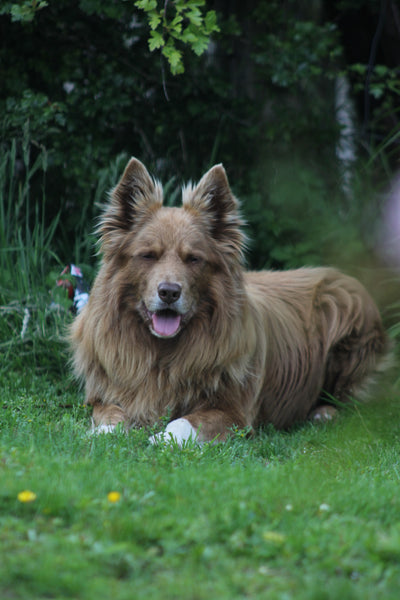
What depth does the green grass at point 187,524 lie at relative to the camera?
92.0 inches

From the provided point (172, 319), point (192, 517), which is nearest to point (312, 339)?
point (172, 319)

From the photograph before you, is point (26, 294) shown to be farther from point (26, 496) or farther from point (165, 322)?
point (26, 496)

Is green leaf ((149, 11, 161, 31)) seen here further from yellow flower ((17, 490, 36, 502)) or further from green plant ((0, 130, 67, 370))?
yellow flower ((17, 490, 36, 502))

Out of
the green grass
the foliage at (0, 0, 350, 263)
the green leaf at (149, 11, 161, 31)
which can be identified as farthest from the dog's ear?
the foliage at (0, 0, 350, 263)

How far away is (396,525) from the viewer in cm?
285

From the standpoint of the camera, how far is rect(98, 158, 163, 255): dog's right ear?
4.98 meters

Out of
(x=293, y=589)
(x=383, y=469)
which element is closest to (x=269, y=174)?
(x=383, y=469)

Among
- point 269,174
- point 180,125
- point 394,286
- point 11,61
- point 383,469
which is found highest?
point 11,61

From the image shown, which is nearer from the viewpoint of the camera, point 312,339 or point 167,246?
point 167,246

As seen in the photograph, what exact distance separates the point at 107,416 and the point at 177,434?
1.90ft

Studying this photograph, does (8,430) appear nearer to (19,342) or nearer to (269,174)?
(19,342)

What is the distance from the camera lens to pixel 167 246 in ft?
15.5

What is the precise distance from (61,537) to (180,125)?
227 inches

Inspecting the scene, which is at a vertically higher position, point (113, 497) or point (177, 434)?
point (113, 497)
